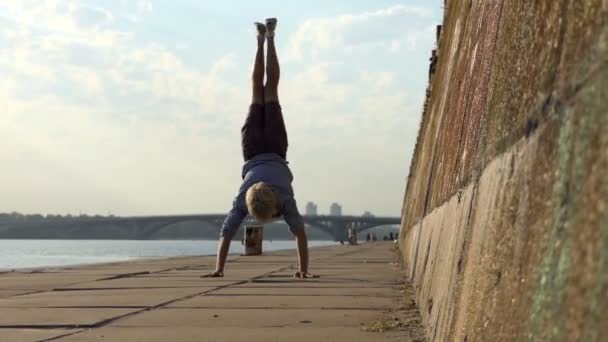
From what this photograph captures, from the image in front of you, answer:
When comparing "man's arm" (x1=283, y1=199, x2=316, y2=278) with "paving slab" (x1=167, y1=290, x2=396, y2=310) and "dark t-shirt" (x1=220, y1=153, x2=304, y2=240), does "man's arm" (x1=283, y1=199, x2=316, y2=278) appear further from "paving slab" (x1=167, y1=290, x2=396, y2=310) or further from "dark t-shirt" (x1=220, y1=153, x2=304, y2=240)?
"paving slab" (x1=167, y1=290, x2=396, y2=310)

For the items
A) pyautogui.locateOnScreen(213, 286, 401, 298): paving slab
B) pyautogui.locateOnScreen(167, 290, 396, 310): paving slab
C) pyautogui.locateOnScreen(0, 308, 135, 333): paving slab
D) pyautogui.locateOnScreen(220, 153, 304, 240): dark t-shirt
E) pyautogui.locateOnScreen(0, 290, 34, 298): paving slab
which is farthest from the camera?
pyautogui.locateOnScreen(220, 153, 304, 240): dark t-shirt

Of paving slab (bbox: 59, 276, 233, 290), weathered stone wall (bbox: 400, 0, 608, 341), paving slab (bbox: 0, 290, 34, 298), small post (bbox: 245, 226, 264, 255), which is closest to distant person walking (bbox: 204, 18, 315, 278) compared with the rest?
paving slab (bbox: 59, 276, 233, 290)

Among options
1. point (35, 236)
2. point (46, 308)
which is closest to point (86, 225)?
point (35, 236)

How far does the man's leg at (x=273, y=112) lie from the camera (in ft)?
22.4

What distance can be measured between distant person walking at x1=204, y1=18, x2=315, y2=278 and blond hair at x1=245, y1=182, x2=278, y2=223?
37cm

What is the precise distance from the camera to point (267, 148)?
6.94 m

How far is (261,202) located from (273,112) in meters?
1.00

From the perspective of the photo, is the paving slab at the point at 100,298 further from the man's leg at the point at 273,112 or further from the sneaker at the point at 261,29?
the sneaker at the point at 261,29

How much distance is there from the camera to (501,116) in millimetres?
1795

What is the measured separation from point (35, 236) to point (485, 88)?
76.1 meters

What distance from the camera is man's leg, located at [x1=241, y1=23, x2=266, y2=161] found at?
6855 millimetres

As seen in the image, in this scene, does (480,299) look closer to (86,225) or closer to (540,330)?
(540,330)

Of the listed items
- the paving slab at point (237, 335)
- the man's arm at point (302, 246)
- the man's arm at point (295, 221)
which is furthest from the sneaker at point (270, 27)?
the paving slab at point (237, 335)

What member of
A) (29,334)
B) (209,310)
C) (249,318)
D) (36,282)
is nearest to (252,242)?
(36,282)
